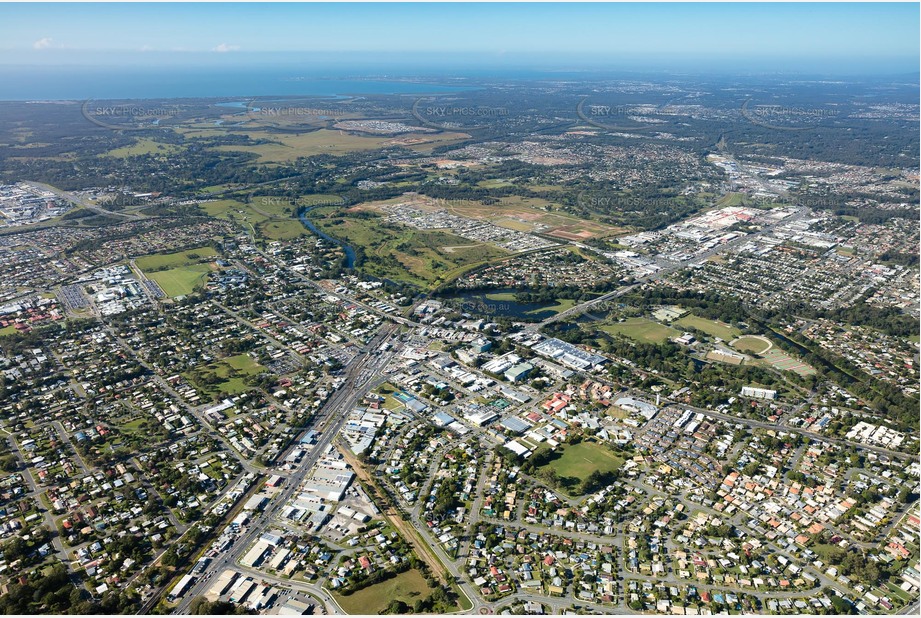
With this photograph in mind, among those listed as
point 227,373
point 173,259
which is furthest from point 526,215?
point 227,373

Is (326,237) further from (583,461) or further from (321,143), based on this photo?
(321,143)

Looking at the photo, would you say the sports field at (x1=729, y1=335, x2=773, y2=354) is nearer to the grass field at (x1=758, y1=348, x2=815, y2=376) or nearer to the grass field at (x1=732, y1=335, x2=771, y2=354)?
the grass field at (x1=732, y1=335, x2=771, y2=354)

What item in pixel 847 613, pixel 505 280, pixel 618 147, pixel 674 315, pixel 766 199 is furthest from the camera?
pixel 618 147

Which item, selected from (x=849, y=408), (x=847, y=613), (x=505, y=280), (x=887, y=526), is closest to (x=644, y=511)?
(x=847, y=613)

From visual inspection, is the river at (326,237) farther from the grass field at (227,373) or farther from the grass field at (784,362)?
the grass field at (784,362)

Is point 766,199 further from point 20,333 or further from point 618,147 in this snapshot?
point 20,333

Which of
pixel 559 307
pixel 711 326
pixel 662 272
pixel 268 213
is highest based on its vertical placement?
pixel 268 213

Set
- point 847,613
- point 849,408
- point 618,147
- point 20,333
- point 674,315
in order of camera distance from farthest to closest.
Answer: point 618,147 < point 674,315 < point 20,333 < point 849,408 < point 847,613
